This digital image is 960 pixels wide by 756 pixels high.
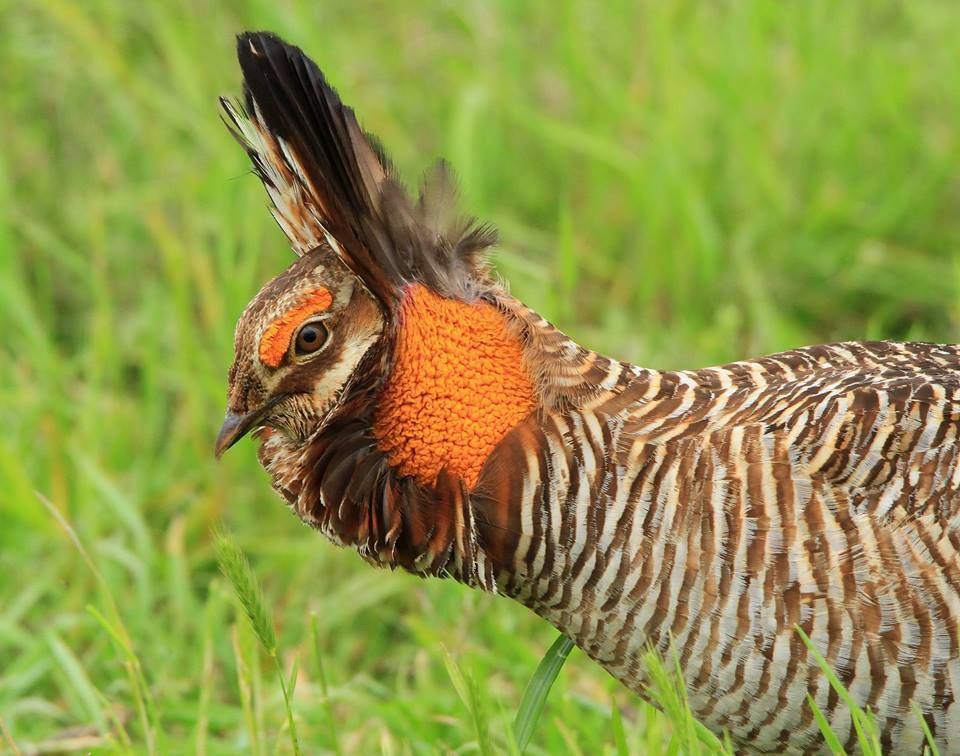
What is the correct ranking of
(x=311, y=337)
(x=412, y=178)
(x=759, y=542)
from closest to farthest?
(x=759, y=542) → (x=311, y=337) → (x=412, y=178)

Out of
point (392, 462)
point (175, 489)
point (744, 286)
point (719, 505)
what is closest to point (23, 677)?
point (175, 489)

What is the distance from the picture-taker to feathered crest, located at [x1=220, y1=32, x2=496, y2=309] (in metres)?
2.51

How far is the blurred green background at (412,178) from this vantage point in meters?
3.94

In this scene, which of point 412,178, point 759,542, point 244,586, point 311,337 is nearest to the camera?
point 244,586

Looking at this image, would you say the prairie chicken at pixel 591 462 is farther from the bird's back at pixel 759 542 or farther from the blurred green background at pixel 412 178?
the blurred green background at pixel 412 178

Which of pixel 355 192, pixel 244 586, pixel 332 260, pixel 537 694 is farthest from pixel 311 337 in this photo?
pixel 537 694

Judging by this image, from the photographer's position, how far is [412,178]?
4.02 m

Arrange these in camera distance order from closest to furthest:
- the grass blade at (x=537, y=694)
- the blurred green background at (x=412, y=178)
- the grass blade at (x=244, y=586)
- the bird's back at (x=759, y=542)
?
the grass blade at (x=244, y=586)
the bird's back at (x=759, y=542)
the grass blade at (x=537, y=694)
the blurred green background at (x=412, y=178)

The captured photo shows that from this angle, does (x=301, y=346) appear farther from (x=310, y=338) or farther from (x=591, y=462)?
(x=591, y=462)

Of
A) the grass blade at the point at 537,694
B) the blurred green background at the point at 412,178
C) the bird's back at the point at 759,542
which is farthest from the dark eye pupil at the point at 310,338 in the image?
the blurred green background at the point at 412,178

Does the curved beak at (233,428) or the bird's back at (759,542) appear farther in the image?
the curved beak at (233,428)

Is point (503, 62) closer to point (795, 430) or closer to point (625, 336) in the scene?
point (625, 336)

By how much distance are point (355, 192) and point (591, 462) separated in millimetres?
605

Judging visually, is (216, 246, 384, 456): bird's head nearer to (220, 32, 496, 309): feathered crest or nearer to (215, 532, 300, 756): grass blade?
(220, 32, 496, 309): feathered crest
